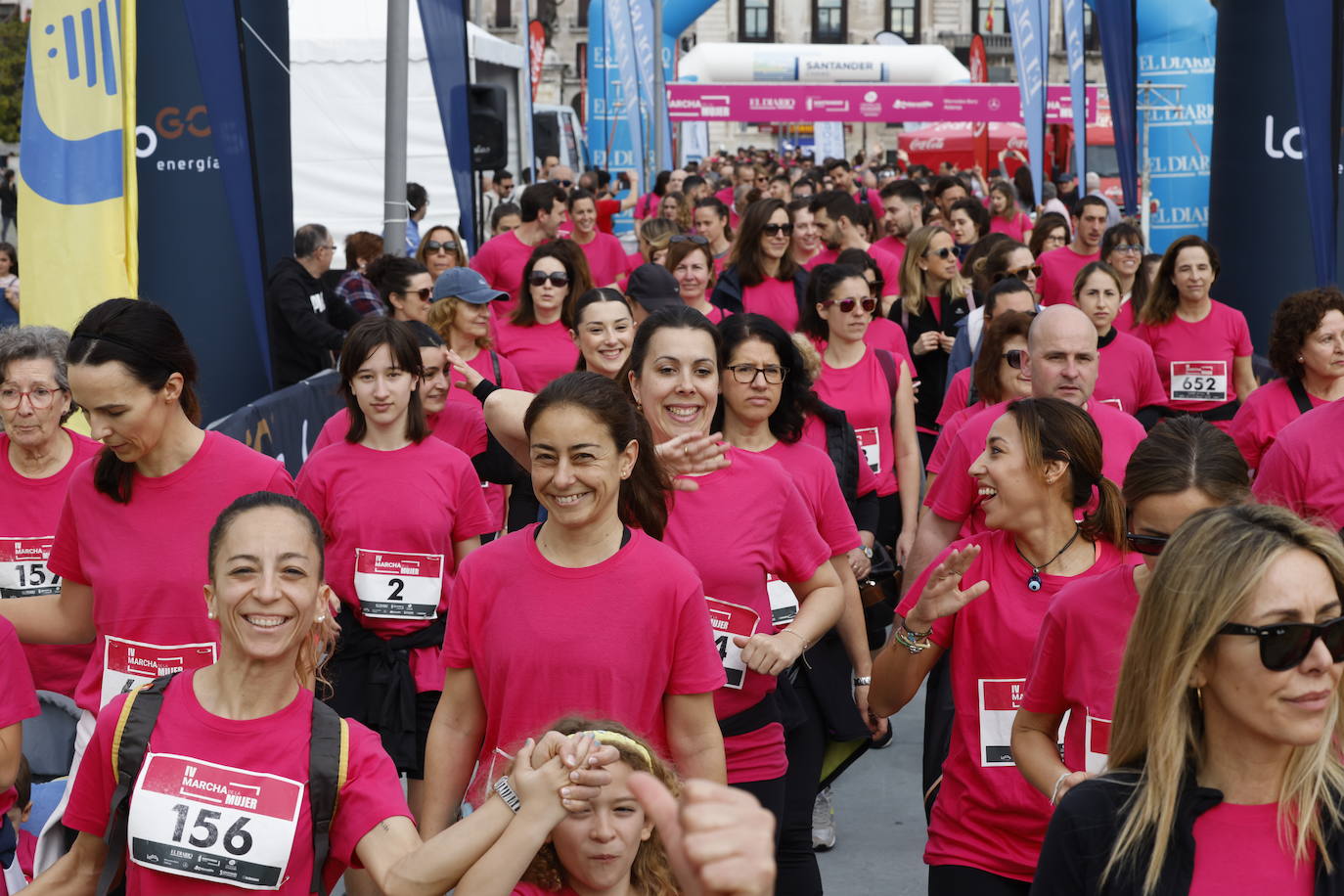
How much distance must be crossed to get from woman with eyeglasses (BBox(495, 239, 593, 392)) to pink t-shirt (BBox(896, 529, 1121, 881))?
4258mm

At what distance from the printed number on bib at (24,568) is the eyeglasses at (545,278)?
140 inches

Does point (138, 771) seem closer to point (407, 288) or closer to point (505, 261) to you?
point (407, 288)

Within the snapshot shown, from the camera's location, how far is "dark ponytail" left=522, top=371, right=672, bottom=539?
3.62 metres

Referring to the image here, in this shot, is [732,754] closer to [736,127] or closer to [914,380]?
[914,380]

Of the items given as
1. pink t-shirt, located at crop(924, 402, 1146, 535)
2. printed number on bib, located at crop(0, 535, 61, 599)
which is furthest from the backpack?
pink t-shirt, located at crop(924, 402, 1146, 535)

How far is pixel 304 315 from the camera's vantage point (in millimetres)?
9594

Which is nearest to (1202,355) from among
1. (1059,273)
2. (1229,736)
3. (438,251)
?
(1059,273)

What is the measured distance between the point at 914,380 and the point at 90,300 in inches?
173

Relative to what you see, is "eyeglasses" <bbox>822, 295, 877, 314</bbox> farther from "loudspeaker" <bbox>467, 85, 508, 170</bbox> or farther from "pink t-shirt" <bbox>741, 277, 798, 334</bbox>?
"loudspeaker" <bbox>467, 85, 508, 170</bbox>

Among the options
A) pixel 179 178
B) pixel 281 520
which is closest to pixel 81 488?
pixel 281 520

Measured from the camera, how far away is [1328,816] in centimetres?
238

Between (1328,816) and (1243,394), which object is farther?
(1243,394)

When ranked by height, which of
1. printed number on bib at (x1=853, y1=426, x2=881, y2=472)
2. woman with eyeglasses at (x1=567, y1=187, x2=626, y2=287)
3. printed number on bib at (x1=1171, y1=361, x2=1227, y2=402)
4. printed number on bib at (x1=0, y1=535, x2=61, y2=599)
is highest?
woman with eyeglasses at (x1=567, y1=187, x2=626, y2=287)

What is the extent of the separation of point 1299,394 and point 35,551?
14.3 ft
